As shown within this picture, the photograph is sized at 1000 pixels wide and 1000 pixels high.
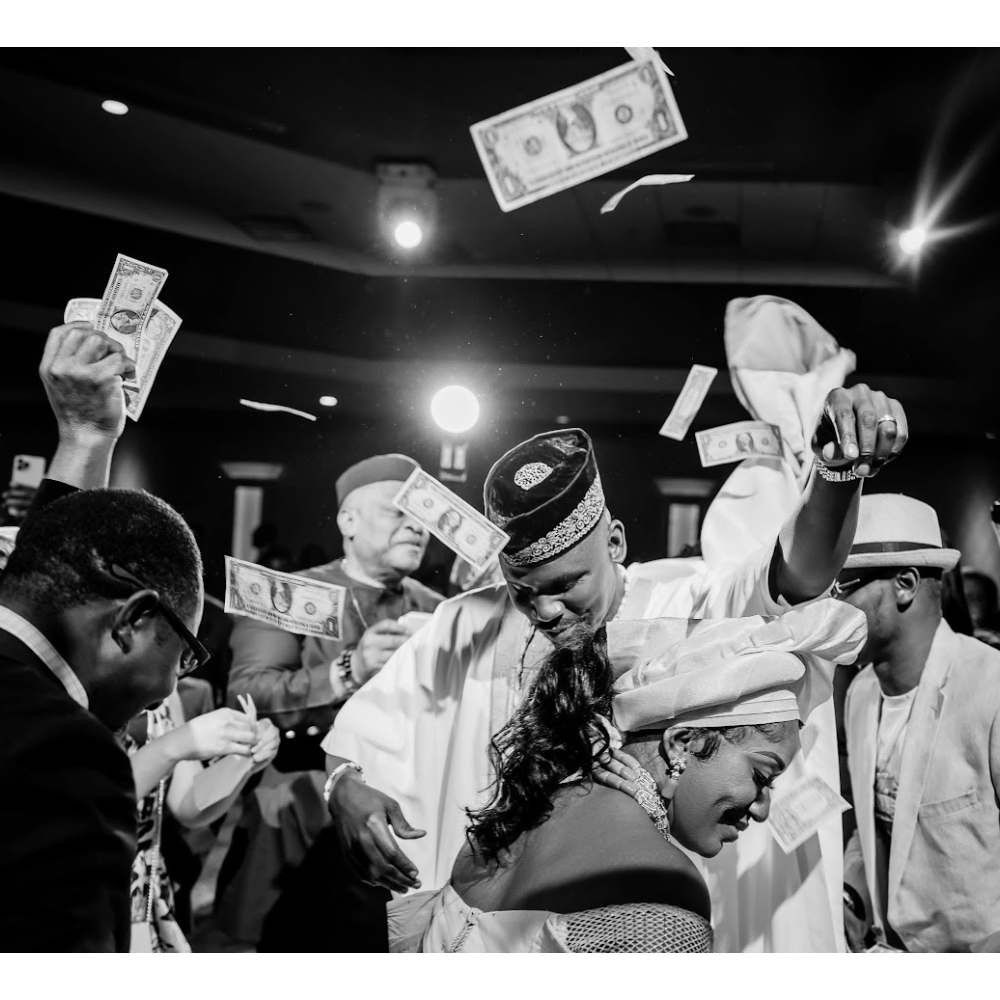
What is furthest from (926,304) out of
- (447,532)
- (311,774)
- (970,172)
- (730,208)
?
(311,774)

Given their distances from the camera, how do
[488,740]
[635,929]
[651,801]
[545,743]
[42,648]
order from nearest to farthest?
[42,648]
[635,929]
[651,801]
[545,743]
[488,740]

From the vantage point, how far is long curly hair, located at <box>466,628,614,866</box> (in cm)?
195

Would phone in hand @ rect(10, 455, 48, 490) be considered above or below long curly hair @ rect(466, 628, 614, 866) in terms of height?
above

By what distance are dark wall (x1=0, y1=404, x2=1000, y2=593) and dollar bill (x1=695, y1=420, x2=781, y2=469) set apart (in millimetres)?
24

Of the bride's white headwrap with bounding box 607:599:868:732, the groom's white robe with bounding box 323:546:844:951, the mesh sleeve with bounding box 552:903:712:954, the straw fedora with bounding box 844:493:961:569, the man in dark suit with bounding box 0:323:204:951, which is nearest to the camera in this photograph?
the man in dark suit with bounding box 0:323:204:951

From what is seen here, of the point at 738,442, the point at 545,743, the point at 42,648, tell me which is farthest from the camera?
the point at 738,442

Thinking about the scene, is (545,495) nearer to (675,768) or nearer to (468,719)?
(468,719)

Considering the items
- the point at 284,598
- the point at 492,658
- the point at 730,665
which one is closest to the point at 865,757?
the point at 730,665

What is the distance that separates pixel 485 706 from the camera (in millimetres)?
2221

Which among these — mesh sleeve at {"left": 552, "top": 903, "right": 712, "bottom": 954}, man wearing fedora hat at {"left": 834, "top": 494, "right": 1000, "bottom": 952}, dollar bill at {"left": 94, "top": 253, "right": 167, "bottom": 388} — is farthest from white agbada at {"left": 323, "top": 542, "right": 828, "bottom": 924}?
dollar bill at {"left": 94, "top": 253, "right": 167, "bottom": 388}

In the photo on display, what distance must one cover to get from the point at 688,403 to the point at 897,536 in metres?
0.53

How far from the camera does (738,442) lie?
2.31 metres

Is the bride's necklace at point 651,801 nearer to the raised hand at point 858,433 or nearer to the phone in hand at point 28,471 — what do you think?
the raised hand at point 858,433

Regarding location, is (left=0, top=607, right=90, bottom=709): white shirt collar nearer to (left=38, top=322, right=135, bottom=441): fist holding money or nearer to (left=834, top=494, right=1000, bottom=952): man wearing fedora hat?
(left=38, top=322, right=135, bottom=441): fist holding money
